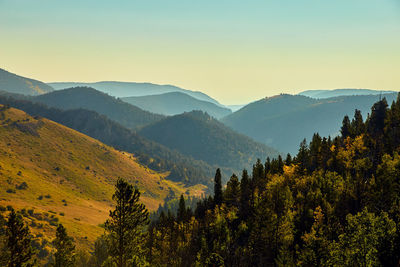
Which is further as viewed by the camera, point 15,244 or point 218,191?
point 218,191

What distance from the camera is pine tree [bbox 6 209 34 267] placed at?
39938mm

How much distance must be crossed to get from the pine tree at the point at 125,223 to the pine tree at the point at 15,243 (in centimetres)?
1136

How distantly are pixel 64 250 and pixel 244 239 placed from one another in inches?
1881

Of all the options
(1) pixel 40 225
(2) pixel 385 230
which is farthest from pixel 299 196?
(1) pixel 40 225

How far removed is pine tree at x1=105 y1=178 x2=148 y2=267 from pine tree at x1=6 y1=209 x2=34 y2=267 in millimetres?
11355

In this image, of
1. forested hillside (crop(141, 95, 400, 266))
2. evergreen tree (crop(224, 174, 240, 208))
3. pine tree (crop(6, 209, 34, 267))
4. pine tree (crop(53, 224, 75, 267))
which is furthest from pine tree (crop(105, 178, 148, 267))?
evergreen tree (crop(224, 174, 240, 208))

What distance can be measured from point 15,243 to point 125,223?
14.8 m

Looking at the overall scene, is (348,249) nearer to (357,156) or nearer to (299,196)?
(299,196)

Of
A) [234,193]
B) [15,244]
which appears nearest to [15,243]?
[15,244]

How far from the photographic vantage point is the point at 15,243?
40.3 m

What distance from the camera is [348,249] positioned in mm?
41250

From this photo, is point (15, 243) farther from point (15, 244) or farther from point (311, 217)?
point (311, 217)

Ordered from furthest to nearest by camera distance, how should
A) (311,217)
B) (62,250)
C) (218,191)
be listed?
(218,191) < (311,217) < (62,250)

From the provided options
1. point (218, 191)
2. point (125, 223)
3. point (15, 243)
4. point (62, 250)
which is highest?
point (125, 223)
